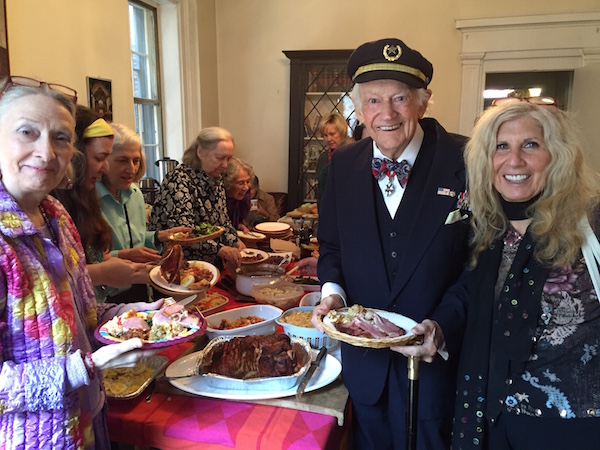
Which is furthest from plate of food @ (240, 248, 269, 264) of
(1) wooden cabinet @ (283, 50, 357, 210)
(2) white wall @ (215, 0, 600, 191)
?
(2) white wall @ (215, 0, 600, 191)

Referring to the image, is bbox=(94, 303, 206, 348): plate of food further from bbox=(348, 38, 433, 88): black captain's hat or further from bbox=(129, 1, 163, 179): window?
bbox=(129, 1, 163, 179): window

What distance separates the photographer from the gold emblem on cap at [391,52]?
56.0 inches

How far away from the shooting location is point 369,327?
4.20 feet

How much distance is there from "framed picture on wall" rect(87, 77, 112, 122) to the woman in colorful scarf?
2.78 m

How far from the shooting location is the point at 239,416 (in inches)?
52.1

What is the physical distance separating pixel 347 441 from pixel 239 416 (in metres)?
0.50

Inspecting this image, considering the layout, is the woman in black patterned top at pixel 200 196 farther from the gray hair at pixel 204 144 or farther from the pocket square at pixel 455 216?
the pocket square at pixel 455 216

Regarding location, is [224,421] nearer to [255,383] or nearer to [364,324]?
[255,383]

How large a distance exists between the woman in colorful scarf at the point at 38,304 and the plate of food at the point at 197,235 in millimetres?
A: 1235

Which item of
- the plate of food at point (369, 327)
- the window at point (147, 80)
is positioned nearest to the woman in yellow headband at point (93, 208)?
the plate of food at point (369, 327)

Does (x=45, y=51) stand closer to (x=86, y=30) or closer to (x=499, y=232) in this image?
(x=86, y=30)

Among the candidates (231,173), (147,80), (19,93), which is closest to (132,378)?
(19,93)

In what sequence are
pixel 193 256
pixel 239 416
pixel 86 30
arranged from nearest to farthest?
pixel 239 416 < pixel 193 256 < pixel 86 30

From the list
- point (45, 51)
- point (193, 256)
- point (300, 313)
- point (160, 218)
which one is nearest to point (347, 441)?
point (300, 313)
